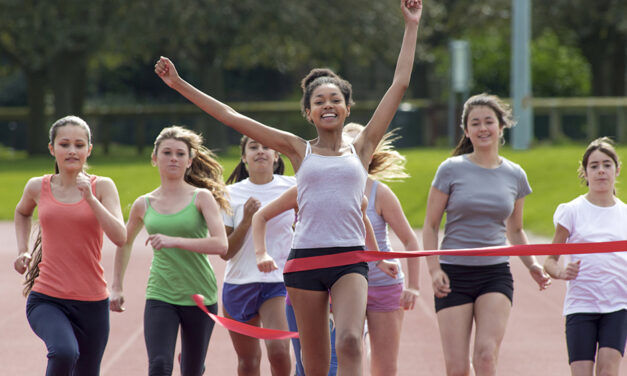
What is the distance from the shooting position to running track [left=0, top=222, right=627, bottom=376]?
291 inches

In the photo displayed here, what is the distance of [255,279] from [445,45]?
3707 centimetres

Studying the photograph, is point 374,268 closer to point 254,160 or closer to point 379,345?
point 379,345

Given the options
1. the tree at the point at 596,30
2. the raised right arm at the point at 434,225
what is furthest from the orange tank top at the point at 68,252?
the tree at the point at 596,30

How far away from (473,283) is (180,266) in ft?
5.27

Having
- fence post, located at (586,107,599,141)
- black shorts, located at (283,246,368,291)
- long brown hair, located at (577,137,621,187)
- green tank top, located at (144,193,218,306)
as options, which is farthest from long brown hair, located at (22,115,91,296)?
fence post, located at (586,107,599,141)

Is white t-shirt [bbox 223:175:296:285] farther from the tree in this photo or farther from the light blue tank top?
the tree

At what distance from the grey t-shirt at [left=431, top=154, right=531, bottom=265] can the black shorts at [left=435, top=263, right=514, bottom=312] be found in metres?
0.04

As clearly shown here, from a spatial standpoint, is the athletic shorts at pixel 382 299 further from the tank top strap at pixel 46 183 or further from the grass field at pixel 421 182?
the grass field at pixel 421 182

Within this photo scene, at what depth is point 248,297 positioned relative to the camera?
5.89 metres

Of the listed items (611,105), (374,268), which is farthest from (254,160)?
(611,105)

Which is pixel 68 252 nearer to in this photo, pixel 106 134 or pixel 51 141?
pixel 51 141

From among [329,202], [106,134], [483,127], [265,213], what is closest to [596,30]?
[106,134]

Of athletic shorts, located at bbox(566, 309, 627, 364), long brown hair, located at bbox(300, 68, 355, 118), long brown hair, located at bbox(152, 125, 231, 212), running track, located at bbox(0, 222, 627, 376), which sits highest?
long brown hair, located at bbox(300, 68, 355, 118)

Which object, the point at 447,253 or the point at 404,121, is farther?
the point at 404,121
